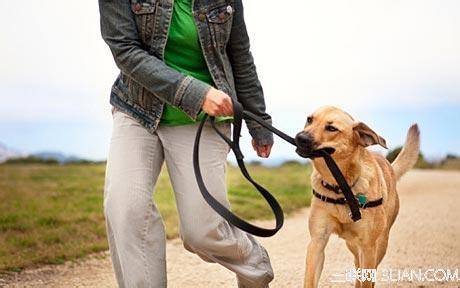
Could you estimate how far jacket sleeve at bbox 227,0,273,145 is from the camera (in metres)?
4.22

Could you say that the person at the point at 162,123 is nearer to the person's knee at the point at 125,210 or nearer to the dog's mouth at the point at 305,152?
the person's knee at the point at 125,210

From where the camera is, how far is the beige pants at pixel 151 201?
3785mm

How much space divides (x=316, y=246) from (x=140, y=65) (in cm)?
184

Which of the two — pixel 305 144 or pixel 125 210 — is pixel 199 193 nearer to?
pixel 125 210

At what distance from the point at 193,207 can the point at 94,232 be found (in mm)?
4698

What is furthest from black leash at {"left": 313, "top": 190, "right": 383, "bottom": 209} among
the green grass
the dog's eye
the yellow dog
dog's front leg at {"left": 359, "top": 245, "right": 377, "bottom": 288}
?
the green grass

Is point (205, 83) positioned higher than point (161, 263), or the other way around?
point (205, 83)

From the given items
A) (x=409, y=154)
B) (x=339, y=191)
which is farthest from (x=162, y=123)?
(x=409, y=154)

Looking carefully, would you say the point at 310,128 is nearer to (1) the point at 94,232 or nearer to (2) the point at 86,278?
(2) the point at 86,278

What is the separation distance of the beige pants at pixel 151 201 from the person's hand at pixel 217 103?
35cm

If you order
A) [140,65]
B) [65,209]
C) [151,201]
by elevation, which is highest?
[140,65]

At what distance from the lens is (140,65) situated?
147 inches

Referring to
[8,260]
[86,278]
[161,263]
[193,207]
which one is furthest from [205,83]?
[8,260]

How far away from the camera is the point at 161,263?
401 centimetres
